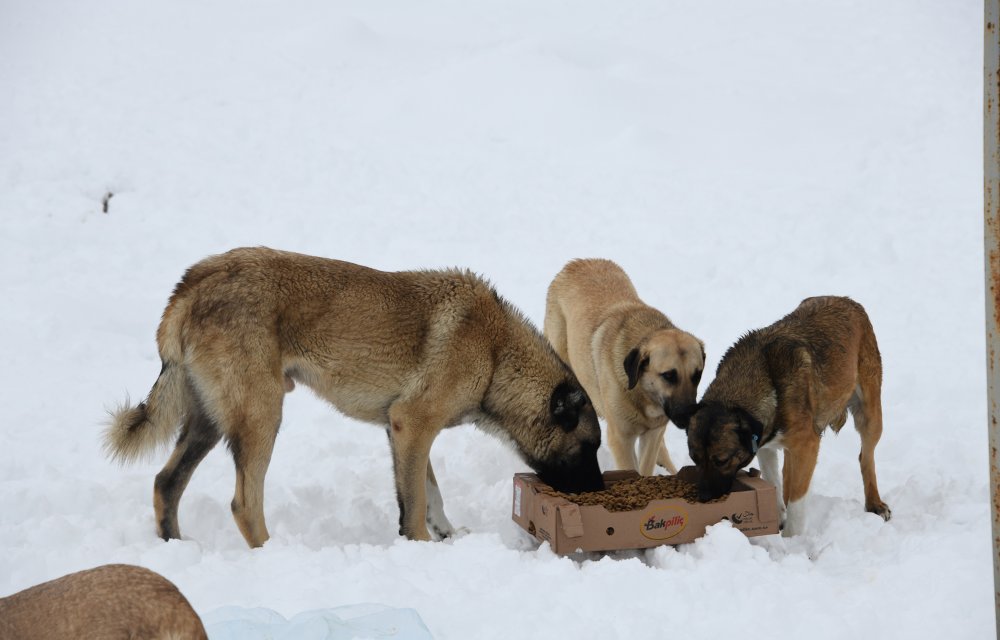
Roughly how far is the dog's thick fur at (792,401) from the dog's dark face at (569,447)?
0.68 meters

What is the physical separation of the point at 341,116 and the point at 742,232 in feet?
22.8

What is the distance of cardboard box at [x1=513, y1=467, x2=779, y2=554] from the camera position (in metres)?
5.28

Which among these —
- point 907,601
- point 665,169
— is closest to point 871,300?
point 665,169

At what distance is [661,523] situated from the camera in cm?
537

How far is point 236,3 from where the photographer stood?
1903cm

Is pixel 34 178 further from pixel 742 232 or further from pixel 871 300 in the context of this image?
pixel 871 300

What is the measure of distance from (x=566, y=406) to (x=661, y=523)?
3.71 ft

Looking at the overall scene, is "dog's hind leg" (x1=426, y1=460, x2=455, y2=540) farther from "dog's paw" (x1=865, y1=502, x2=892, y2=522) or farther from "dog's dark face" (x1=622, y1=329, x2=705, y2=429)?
"dog's paw" (x1=865, y1=502, x2=892, y2=522)

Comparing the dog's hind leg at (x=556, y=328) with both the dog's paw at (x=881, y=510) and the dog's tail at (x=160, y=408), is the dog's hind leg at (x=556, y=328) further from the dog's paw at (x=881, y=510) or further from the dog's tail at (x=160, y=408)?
the dog's tail at (x=160, y=408)

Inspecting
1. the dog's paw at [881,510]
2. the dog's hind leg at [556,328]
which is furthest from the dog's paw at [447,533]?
the dog's paw at [881,510]

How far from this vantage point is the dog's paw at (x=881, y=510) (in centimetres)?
627

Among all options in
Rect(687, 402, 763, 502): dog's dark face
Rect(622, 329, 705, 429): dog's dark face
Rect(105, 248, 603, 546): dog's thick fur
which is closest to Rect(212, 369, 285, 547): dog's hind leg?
Rect(105, 248, 603, 546): dog's thick fur

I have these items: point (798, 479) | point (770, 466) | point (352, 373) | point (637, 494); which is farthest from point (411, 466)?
point (770, 466)

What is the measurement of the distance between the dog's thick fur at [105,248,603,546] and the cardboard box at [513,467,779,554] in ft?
A: 2.45
